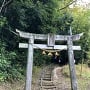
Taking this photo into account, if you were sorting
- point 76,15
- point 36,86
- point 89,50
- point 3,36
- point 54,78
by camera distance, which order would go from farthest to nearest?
point 89,50, point 76,15, point 54,78, point 3,36, point 36,86

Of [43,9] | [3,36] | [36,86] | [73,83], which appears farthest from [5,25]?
[73,83]

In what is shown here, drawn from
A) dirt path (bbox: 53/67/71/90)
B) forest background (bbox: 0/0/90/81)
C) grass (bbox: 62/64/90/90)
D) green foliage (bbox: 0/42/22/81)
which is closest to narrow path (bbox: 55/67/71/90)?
dirt path (bbox: 53/67/71/90)

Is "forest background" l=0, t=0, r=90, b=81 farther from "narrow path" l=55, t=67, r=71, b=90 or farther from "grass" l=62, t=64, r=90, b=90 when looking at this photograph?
"grass" l=62, t=64, r=90, b=90

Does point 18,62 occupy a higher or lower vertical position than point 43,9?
lower

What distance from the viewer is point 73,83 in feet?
44.3

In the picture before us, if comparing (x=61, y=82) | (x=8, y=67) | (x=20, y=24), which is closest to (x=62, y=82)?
(x=61, y=82)

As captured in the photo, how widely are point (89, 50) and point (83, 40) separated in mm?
1626

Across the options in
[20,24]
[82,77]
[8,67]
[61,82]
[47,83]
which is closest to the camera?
[8,67]

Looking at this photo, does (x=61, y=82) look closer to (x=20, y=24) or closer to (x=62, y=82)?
(x=62, y=82)

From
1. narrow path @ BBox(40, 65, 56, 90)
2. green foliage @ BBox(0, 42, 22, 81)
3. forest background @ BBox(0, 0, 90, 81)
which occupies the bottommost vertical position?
narrow path @ BBox(40, 65, 56, 90)

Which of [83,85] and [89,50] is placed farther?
[89,50]

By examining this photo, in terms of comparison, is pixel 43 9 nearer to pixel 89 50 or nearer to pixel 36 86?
pixel 36 86

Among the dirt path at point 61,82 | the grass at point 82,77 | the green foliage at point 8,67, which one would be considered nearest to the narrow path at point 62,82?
the dirt path at point 61,82

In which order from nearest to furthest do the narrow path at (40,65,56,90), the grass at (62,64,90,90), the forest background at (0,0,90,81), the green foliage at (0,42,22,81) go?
the green foliage at (0,42,22,81), the narrow path at (40,65,56,90), the forest background at (0,0,90,81), the grass at (62,64,90,90)
